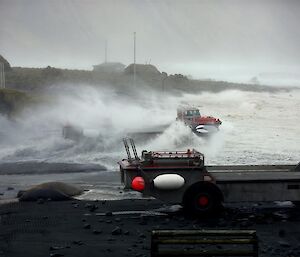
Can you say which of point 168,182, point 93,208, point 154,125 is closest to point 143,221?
point 168,182

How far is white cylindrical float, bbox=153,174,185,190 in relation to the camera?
24.0 feet

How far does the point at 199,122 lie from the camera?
19.2 m

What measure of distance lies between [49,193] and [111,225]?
7.84 feet

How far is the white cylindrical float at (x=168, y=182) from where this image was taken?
7.31 m

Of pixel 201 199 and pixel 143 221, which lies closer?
pixel 143 221

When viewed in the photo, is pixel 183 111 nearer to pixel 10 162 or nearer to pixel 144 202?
pixel 10 162

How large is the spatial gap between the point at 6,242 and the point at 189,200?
8.75ft

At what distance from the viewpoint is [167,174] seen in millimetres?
7453

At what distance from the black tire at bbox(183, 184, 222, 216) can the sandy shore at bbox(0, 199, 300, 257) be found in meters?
0.16

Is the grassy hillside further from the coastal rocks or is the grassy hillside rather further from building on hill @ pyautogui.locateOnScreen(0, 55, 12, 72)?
the coastal rocks

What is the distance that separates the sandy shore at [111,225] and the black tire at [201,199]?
16cm

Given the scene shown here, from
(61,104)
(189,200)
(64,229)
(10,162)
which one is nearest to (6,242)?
(64,229)

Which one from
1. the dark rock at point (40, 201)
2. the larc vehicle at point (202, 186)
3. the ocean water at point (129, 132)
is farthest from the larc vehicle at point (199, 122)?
the larc vehicle at point (202, 186)

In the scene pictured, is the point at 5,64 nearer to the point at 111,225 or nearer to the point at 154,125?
the point at 154,125
